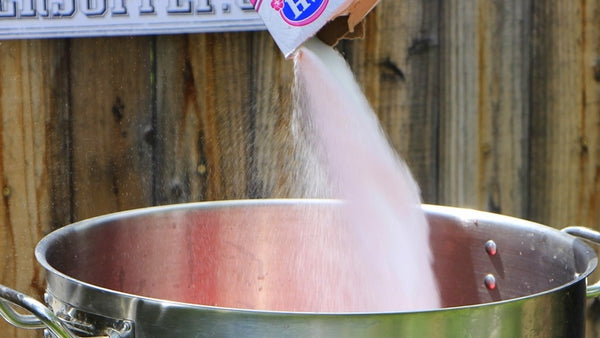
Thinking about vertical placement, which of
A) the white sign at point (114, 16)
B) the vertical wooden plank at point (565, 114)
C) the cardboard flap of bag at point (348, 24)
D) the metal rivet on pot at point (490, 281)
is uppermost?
the white sign at point (114, 16)

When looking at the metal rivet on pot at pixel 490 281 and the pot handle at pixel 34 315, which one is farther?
the metal rivet on pot at pixel 490 281

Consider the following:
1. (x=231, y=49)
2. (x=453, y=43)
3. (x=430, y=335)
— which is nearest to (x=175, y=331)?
(x=430, y=335)

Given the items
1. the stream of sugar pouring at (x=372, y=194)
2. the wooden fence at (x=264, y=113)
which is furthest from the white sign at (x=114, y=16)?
the stream of sugar pouring at (x=372, y=194)

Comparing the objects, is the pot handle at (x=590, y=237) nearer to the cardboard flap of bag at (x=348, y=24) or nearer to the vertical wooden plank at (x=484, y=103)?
the cardboard flap of bag at (x=348, y=24)

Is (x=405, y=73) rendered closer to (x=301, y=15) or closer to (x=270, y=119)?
(x=270, y=119)

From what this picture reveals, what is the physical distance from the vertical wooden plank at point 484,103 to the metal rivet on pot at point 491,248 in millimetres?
601

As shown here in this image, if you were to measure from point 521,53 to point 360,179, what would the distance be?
743mm

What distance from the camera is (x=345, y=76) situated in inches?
52.8

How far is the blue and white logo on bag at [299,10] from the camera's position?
1094 mm

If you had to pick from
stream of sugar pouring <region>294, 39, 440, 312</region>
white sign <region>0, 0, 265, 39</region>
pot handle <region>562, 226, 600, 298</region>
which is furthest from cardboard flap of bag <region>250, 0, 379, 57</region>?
white sign <region>0, 0, 265, 39</region>

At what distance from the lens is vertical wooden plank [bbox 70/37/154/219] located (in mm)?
1853

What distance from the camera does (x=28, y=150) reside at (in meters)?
1.86

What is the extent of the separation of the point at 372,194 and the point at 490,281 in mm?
204

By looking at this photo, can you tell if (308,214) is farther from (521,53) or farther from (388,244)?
(521,53)
